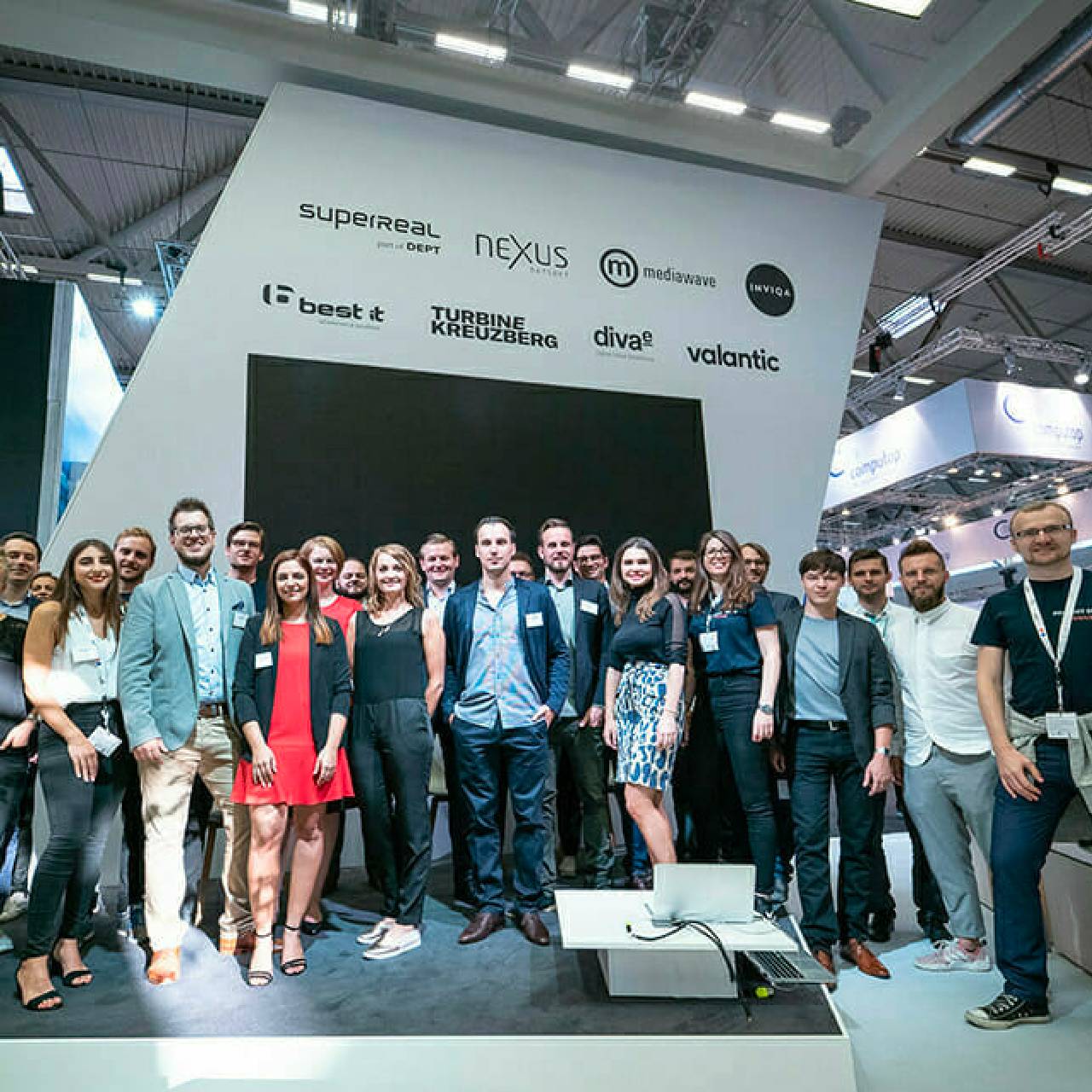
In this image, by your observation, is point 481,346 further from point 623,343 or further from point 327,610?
point 327,610

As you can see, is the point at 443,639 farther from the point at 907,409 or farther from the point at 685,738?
the point at 907,409

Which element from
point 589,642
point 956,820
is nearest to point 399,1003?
point 589,642

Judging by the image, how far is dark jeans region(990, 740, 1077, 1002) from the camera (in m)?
2.44

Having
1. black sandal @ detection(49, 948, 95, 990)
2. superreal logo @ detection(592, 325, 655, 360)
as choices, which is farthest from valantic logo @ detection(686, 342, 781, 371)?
black sandal @ detection(49, 948, 95, 990)

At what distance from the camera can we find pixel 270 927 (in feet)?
8.37

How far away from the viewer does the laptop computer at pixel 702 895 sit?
7.95 ft

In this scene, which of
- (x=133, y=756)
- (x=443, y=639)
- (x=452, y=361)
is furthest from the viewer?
(x=452, y=361)

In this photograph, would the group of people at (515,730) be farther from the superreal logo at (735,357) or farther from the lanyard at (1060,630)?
the superreal logo at (735,357)

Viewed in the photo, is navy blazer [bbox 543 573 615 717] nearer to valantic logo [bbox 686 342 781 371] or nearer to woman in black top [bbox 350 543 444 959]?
woman in black top [bbox 350 543 444 959]

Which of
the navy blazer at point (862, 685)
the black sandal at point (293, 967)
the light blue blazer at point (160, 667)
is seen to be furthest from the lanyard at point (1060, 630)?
the light blue blazer at point (160, 667)

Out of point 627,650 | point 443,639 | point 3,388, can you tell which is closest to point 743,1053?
point 627,650

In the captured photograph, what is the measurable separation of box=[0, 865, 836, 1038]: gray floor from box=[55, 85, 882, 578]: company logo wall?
2.17m

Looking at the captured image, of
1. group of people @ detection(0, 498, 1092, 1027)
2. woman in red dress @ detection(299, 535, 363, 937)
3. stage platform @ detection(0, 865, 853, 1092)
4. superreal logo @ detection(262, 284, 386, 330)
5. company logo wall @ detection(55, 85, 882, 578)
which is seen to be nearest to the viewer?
stage platform @ detection(0, 865, 853, 1092)

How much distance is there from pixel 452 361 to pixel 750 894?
3.22 metres
